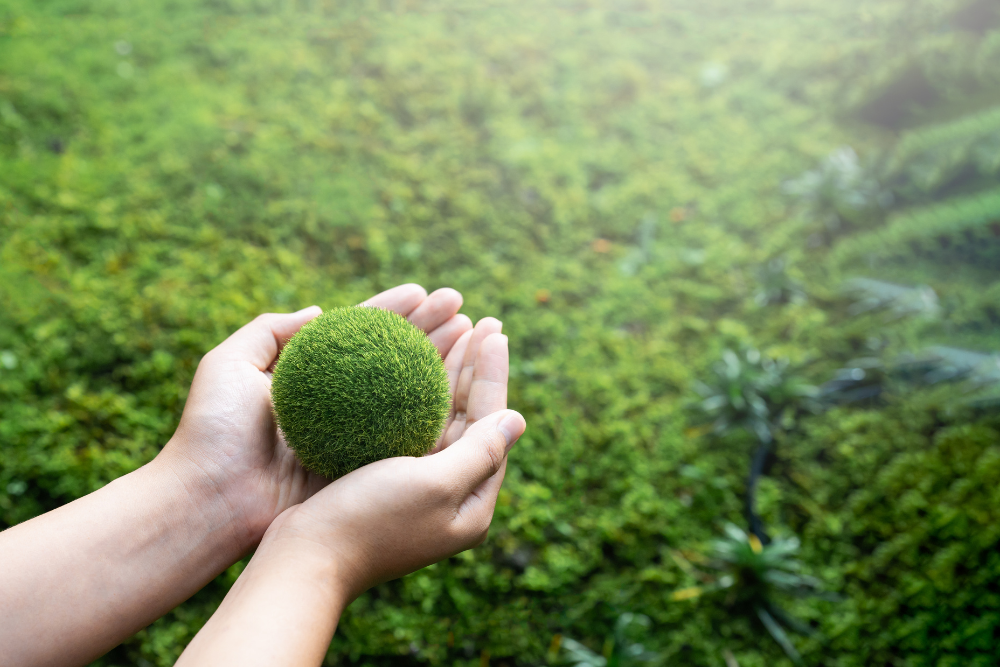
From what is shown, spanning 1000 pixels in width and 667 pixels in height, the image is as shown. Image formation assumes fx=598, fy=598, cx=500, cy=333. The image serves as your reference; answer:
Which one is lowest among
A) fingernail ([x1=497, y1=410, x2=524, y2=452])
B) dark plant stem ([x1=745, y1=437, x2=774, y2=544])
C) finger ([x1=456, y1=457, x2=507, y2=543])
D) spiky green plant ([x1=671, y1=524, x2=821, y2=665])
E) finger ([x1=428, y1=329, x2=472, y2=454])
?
spiky green plant ([x1=671, y1=524, x2=821, y2=665])

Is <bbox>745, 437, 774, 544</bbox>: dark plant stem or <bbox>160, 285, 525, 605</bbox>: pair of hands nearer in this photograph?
<bbox>160, 285, 525, 605</bbox>: pair of hands

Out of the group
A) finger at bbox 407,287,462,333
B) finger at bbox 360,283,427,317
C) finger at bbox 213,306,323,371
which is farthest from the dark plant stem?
finger at bbox 213,306,323,371

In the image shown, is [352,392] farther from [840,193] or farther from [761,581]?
[840,193]

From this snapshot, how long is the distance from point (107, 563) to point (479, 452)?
3.77 feet

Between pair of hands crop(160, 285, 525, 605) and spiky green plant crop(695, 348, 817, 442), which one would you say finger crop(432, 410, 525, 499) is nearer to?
pair of hands crop(160, 285, 525, 605)

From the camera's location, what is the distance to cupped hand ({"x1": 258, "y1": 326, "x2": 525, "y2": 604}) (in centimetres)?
177

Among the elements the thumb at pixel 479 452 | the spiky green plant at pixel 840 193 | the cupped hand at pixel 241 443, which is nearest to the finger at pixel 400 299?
the cupped hand at pixel 241 443

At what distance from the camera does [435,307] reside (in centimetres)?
251

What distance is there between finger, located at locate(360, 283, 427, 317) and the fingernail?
0.75 metres

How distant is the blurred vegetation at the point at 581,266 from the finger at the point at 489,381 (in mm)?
820

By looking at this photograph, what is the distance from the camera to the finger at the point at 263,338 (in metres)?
2.18

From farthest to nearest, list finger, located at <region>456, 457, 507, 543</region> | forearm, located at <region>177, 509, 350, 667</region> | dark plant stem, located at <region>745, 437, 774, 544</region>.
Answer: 1. dark plant stem, located at <region>745, 437, 774, 544</region>
2. finger, located at <region>456, 457, 507, 543</region>
3. forearm, located at <region>177, 509, 350, 667</region>

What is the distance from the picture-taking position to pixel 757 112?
4.78 meters

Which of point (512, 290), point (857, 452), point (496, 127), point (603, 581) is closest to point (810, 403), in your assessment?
point (857, 452)
